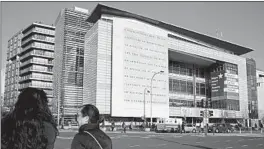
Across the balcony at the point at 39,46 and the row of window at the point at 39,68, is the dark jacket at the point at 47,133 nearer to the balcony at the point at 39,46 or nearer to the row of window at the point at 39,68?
the row of window at the point at 39,68

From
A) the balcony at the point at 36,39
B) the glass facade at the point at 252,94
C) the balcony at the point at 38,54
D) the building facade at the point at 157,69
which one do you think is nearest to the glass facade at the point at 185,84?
the building facade at the point at 157,69

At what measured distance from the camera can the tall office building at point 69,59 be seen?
89.6 metres

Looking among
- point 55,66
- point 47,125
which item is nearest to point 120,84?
point 55,66

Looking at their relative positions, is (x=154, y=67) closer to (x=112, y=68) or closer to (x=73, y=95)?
(x=112, y=68)

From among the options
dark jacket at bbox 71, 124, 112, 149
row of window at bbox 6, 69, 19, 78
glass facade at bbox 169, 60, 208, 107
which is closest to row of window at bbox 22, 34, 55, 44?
row of window at bbox 6, 69, 19, 78

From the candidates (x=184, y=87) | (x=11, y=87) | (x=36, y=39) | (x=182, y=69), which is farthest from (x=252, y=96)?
(x=11, y=87)

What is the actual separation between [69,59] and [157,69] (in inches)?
1099

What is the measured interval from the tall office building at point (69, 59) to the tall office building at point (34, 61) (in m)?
2.91

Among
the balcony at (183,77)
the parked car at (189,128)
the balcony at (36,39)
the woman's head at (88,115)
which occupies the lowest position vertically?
the parked car at (189,128)

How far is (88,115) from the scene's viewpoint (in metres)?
3.83

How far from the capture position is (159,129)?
4438cm

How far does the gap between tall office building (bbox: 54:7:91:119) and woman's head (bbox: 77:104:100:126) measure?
8567 centimetres

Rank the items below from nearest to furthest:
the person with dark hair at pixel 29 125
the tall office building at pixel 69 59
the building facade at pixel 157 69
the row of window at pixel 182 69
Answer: the person with dark hair at pixel 29 125
the building facade at pixel 157 69
the tall office building at pixel 69 59
the row of window at pixel 182 69

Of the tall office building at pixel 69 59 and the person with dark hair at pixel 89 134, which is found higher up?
the tall office building at pixel 69 59
